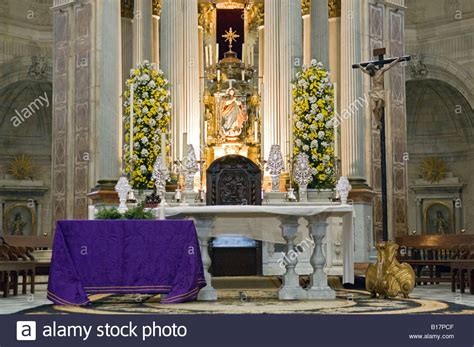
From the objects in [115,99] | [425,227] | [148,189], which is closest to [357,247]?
[148,189]

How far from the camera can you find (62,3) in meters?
20.0

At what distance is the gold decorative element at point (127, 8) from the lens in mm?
20719

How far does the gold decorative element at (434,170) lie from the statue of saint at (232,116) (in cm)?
956

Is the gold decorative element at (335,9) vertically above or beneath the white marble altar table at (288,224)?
above

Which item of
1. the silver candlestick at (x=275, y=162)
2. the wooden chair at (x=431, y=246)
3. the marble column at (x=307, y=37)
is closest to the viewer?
the wooden chair at (x=431, y=246)

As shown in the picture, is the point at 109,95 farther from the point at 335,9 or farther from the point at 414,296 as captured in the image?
the point at 414,296

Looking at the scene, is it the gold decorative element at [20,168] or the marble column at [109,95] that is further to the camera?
the gold decorative element at [20,168]

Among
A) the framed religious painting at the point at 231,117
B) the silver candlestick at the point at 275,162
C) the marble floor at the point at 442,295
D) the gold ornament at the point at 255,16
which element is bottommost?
the marble floor at the point at 442,295

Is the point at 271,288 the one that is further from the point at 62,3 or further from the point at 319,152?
the point at 62,3

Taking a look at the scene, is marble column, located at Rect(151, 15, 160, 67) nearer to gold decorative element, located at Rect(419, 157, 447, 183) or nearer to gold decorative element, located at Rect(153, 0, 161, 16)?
gold decorative element, located at Rect(153, 0, 161, 16)

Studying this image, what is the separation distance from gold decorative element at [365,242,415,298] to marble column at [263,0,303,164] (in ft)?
A: 21.6

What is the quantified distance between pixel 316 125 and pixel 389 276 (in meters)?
6.29

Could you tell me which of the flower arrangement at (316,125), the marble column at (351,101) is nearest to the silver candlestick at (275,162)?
the flower arrangement at (316,125)

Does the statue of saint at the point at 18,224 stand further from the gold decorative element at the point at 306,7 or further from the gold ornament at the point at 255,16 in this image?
the gold decorative element at the point at 306,7
